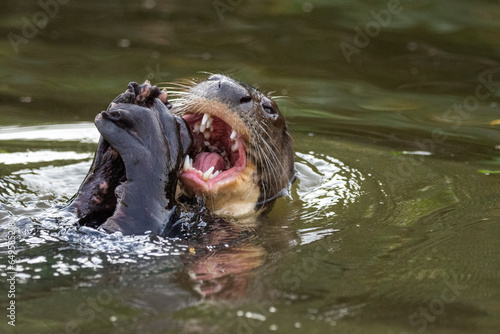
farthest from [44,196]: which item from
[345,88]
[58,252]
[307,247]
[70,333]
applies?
[345,88]

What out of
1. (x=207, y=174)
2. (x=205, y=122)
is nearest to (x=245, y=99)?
(x=205, y=122)

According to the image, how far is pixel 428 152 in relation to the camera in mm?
5898

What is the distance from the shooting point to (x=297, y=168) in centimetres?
563

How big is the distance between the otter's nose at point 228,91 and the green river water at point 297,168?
2.27 feet

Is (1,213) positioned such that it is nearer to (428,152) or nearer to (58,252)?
(58,252)

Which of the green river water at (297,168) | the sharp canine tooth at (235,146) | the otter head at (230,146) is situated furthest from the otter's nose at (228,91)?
the green river water at (297,168)

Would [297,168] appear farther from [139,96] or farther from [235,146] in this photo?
[139,96]

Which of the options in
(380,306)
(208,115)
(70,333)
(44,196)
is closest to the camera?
(70,333)

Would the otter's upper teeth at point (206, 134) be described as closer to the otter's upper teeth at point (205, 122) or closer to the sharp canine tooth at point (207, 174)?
the otter's upper teeth at point (205, 122)

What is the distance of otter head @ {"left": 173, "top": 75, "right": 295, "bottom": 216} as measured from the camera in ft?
13.6

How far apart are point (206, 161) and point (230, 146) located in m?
0.19

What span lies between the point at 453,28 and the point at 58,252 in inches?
214

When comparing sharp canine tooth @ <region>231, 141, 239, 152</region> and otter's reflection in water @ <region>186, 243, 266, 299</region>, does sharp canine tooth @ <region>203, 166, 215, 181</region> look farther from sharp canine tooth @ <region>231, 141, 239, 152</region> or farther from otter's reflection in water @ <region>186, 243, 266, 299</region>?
otter's reflection in water @ <region>186, 243, 266, 299</region>

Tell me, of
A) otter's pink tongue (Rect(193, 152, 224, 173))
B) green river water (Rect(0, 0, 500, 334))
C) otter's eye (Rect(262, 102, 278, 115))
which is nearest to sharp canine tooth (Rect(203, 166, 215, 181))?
otter's pink tongue (Rect(193, 152, 224, 173))
